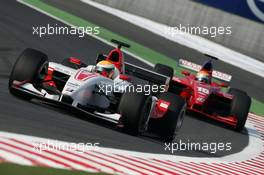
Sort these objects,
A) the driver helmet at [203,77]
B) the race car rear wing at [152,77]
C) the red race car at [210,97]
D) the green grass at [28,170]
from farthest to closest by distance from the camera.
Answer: the driver helmet at [203,77], the red race car at [210,97], the race car rear wing at [152,77], the green grass at [28,170]

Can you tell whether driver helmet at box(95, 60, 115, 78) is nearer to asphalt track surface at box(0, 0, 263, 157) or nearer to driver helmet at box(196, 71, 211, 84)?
asphalt track surface at box(0, 0, 263, 157)

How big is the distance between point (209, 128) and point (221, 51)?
11.8 meters

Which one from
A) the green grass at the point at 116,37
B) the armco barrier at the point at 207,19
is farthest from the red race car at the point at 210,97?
the armco barrier at the point at 207,19

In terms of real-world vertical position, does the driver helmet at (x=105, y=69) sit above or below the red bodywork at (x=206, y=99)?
above

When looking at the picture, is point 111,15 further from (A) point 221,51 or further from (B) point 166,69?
(B) point 166,69

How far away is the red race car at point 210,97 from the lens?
16484 millimetres

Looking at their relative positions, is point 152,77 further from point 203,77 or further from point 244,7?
point 244,7

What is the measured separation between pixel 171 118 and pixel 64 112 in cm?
186

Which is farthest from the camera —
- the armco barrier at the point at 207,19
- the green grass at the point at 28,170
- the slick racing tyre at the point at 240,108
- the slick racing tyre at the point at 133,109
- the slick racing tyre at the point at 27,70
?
the armco barrier at the point at 207,19

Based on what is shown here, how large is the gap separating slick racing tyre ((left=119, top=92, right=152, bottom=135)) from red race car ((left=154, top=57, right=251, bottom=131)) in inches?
211

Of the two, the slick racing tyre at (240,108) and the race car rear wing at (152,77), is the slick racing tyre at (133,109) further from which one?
the slick racing tyre at (240,108)

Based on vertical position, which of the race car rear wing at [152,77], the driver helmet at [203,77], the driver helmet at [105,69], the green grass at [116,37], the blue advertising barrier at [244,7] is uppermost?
the blue advertising barrier at [244,7]

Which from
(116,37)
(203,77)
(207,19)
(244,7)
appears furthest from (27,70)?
(207,19)

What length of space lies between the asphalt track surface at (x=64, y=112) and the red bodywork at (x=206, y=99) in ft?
0.82
